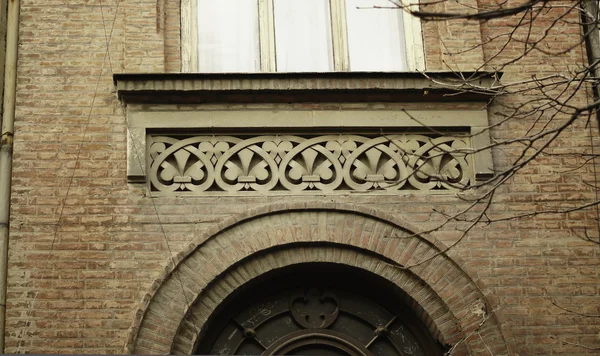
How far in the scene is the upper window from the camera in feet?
32.4

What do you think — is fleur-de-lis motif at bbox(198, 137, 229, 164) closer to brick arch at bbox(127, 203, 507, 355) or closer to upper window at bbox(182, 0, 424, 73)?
brick arch at bbox(127, 203, 507, 355)

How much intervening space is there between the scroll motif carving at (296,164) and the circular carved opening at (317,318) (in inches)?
32.6

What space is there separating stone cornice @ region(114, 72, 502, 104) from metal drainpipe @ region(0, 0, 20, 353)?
1.06m

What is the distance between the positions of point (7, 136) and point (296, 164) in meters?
2.70

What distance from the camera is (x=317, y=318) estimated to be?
9.13 metres

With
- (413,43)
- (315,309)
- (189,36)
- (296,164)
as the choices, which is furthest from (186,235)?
(413,43)

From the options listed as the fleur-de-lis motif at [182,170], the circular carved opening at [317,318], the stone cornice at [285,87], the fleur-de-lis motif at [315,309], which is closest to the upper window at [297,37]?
the stone cornice at [285,87]

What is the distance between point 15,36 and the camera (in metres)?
9.59

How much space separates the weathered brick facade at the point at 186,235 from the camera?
8.55 meters

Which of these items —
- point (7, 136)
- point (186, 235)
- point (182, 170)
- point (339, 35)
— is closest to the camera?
point (186, 235)

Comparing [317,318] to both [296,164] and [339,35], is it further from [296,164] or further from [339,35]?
[339,35]

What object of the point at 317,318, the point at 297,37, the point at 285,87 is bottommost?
the point at 317,318

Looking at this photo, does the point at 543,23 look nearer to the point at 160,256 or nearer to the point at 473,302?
the point at 473,302

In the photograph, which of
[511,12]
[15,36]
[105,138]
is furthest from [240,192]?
[511,12]
